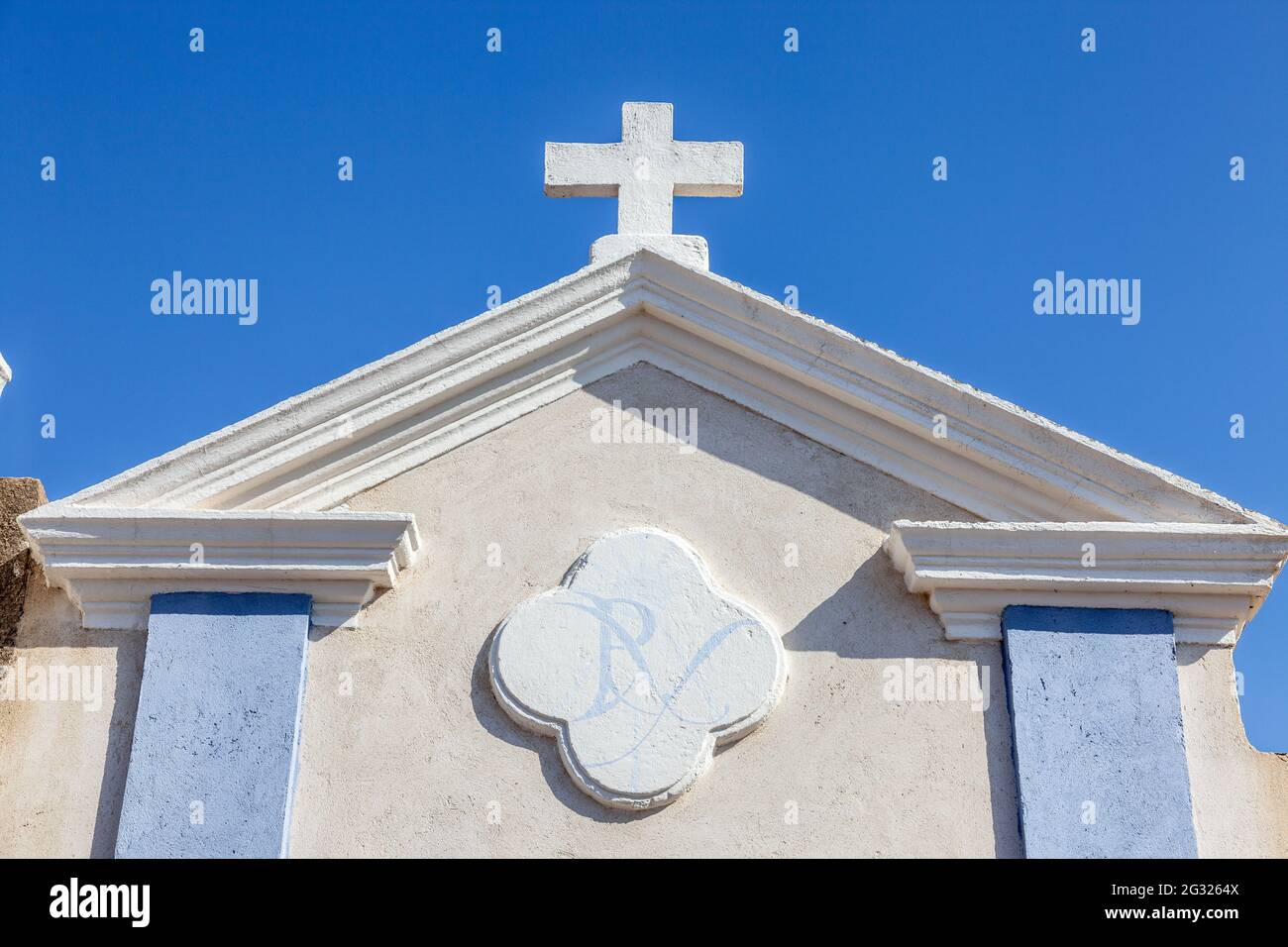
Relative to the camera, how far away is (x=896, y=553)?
5.81m

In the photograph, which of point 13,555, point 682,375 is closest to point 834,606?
point 682,375

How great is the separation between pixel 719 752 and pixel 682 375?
1.48m

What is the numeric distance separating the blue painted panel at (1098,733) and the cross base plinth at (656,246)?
6.05 feet

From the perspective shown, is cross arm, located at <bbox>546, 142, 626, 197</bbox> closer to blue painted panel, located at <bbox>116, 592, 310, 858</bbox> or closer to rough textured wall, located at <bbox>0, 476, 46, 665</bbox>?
blue painted panel, located at <bbox>116, 592, 310, 858</bbox>

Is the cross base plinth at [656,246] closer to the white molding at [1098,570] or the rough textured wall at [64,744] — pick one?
the white molding at [1098,570]

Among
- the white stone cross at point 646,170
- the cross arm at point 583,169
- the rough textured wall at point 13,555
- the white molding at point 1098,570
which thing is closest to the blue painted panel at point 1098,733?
the white molding at point 1098,570

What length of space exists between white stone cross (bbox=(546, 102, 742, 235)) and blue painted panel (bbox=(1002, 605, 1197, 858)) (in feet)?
7.09

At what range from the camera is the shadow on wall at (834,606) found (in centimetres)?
547
